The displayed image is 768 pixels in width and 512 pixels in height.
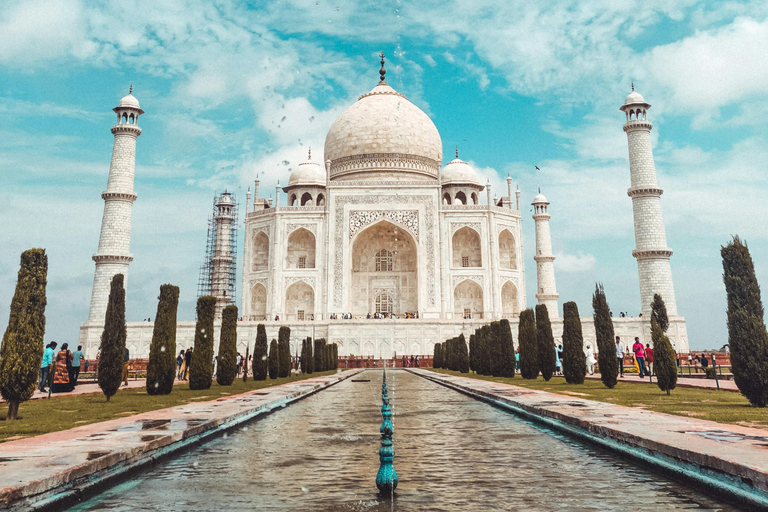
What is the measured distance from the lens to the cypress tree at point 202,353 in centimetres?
1065

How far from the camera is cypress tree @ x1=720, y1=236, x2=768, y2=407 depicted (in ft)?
22.4

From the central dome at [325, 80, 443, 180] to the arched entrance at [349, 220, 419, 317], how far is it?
3.36 metres

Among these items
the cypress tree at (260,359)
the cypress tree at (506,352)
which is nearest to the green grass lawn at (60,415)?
the cypress tree at (260,359)

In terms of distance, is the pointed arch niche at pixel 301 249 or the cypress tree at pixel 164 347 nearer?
the cypress tree at pixel 164 347

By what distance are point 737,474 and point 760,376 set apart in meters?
4.95

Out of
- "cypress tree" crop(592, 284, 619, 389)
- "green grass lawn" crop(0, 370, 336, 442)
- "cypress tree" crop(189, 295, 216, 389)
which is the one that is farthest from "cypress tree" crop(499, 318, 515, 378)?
"green grass lawn" crop(0, 370, 336, 442)

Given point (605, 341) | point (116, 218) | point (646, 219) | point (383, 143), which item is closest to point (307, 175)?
point (383, 143)

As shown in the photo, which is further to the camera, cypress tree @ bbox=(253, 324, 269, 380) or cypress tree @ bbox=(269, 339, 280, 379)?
cypress tree @ bbox=(269, 339, 280, 379)

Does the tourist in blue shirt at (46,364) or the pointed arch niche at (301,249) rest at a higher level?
the pointed arch niche at (301,249)

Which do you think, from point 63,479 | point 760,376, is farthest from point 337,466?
point 760,376

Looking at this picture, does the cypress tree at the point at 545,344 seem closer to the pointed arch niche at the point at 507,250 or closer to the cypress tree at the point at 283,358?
the cypress tree at the point at 283,358

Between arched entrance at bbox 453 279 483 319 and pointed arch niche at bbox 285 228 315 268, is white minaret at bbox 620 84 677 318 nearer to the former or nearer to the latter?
arched entrance at bbox 453 279 483 319

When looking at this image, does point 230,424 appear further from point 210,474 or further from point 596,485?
point 596,485

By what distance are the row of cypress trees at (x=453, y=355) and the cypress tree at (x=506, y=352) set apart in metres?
3.56
